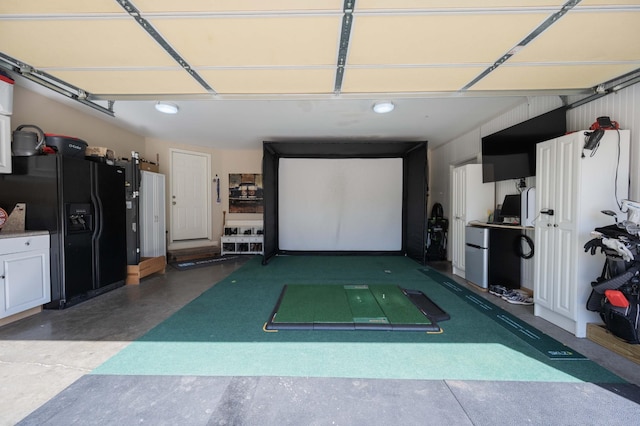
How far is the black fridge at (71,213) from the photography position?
323cm

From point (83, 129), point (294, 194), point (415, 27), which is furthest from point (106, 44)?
point (294, 194)

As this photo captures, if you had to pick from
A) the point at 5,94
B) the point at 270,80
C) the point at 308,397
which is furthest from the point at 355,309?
the point at 5,94

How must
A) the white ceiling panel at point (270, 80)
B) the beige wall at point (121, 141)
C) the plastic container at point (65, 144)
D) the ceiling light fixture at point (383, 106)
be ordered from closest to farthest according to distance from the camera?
the white ceiling panel at point (270, 80)
the plastic container at point (65, 144)
the beige wall at point (121, 141)
the ceiling light fixture at point (383, 106)

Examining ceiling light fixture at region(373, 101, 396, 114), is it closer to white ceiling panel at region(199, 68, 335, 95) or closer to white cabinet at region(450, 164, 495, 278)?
white ceiling panel at region(199, 68, 335, 95)

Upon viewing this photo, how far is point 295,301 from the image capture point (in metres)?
3.52

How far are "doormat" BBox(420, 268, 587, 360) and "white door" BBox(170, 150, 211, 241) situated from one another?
6.11 meters

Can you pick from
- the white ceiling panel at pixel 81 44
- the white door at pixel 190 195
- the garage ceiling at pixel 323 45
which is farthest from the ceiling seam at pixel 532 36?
the white door at pixel 190 195

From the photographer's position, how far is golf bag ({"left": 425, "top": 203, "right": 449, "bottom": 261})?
6.20m

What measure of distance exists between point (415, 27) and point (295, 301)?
321 centimetres

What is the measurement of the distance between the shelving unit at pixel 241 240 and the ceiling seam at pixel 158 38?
15.6 feet

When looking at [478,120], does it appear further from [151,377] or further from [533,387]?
[151,377]

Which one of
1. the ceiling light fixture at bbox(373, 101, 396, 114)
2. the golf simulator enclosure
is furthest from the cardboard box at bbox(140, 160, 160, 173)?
the ceiling light fixture at bbox(373, 101, 396, 114)

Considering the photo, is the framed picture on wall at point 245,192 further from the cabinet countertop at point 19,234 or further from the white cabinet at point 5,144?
the white cabinet at point 5,144

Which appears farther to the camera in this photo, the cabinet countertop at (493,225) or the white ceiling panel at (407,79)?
the cabinet countertop at (493,225)
